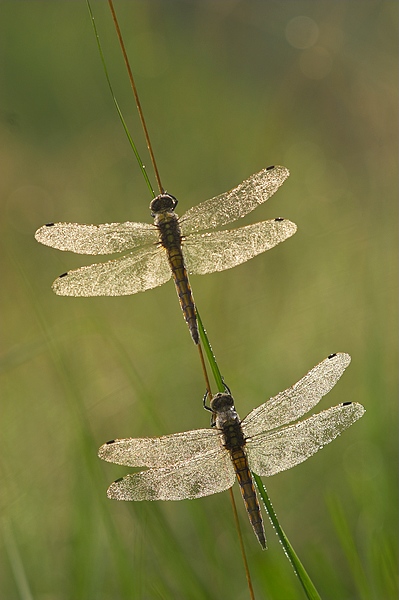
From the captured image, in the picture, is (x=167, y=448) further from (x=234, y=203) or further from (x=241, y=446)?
(x=234, y=203)

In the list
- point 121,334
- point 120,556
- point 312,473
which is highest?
point 121,334

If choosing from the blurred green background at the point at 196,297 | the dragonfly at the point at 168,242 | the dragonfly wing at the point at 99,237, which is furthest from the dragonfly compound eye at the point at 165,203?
the blurred green background at the point at 196,297

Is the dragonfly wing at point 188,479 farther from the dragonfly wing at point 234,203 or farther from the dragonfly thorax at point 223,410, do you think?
the dragonfly wing at point 234,203

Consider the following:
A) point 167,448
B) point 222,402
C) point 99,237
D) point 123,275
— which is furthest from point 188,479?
point 99,237

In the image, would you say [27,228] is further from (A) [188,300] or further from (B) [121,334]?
(A) [188,300]

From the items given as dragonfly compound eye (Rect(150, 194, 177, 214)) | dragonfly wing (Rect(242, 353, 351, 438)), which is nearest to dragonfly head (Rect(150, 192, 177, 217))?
dragonfly compound eye (Rect(150, 194, 177, 214))

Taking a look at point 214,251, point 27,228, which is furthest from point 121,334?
point 214,251
